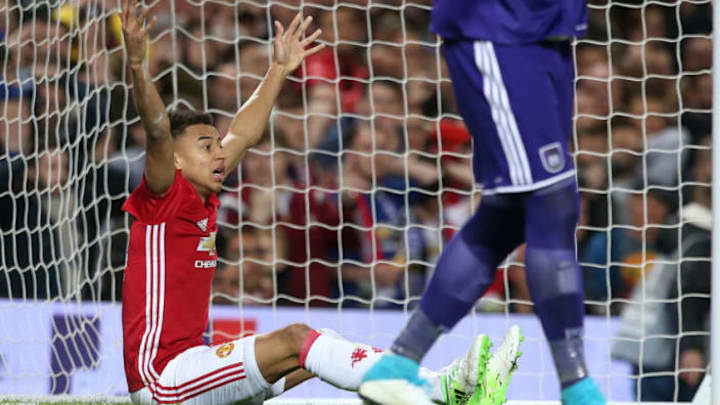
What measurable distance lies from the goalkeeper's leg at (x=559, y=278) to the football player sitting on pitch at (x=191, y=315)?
0.61 m

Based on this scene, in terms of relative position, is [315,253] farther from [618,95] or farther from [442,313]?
[442,313]

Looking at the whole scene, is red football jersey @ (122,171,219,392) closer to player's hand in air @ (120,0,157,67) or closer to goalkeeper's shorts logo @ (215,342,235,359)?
goalkeeper's shorts logo @ (215,342,235,359)

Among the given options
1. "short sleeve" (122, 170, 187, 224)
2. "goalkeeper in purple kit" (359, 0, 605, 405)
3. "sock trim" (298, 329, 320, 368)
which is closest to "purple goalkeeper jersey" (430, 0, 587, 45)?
"goalkeeper in purple kit" (359, 0, 605, 405)

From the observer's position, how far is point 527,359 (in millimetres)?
5422

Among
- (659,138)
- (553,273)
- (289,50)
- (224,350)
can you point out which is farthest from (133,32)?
(659,138)

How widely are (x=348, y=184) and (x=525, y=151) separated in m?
3.44

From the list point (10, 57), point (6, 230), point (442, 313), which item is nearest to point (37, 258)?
point (6, 230)

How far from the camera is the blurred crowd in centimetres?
586

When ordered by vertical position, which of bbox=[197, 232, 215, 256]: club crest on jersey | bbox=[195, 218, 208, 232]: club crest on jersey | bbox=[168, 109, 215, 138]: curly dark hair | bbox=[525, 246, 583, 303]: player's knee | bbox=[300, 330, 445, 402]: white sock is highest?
bbox=[168, 109, 215, 138]: curly dark hair

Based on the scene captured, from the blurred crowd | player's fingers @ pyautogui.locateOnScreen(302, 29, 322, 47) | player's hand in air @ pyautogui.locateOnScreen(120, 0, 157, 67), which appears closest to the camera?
player's hand in air @ pyautogui.locateOnScreen(120, 0, 157, 67)

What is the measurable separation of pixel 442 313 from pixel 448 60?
616 millimetres

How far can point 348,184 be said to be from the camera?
20.6 ft

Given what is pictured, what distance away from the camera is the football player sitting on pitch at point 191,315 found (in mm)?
3650

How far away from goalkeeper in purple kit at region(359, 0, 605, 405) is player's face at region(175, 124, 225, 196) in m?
1.23
